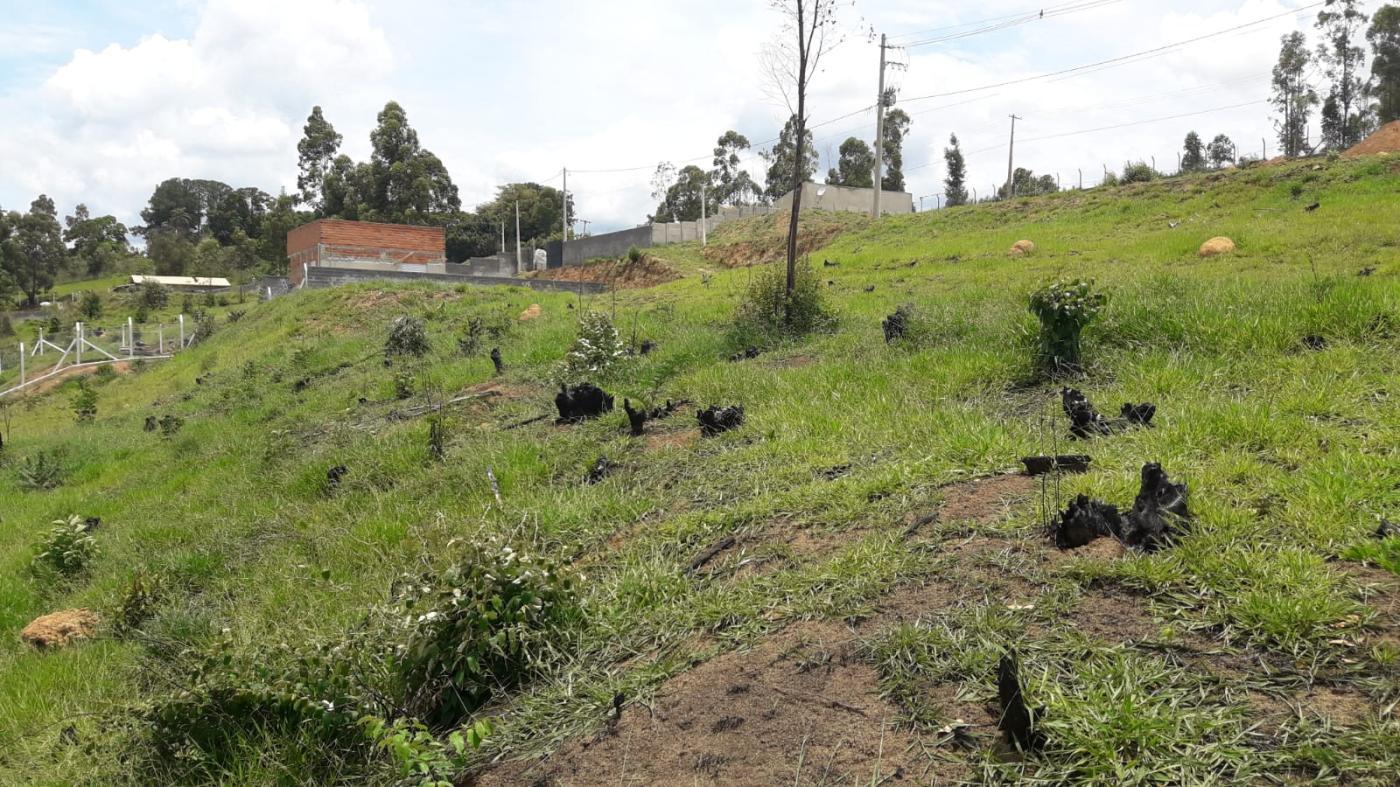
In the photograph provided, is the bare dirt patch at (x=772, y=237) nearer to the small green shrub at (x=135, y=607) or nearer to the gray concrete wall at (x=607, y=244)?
the gray concrete wall at (x=607, y=244)

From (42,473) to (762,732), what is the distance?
41.4 ft

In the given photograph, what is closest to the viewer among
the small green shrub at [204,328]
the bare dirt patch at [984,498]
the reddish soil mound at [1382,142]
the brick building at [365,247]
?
the bare dirt patch at [984,498]

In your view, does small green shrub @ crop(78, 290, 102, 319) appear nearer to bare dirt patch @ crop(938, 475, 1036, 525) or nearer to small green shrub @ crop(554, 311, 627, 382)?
small green shrub @ crop(554, 311, 627, 382)

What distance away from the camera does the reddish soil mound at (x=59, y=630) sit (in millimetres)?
5156

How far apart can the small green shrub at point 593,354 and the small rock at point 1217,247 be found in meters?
8.99

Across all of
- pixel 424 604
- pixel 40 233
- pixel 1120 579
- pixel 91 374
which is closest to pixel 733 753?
pixel 1120 579

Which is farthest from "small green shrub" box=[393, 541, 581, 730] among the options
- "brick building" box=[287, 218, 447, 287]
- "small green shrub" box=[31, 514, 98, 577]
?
"brick building" box=[287, 218, 447, 287]

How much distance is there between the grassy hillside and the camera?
2375 mm

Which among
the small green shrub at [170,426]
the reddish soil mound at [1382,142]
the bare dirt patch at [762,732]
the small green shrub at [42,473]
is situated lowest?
the small green shrub at [42,473]

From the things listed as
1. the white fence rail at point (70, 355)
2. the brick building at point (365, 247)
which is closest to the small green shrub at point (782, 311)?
the white fence rail at point (70, 355)

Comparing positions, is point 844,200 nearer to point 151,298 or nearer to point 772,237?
point 772,237

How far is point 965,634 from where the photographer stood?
2.73 metres

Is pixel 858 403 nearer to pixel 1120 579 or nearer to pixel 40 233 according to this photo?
pixel 1120 579

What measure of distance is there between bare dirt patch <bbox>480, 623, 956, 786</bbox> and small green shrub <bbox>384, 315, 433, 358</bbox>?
11582 mm
